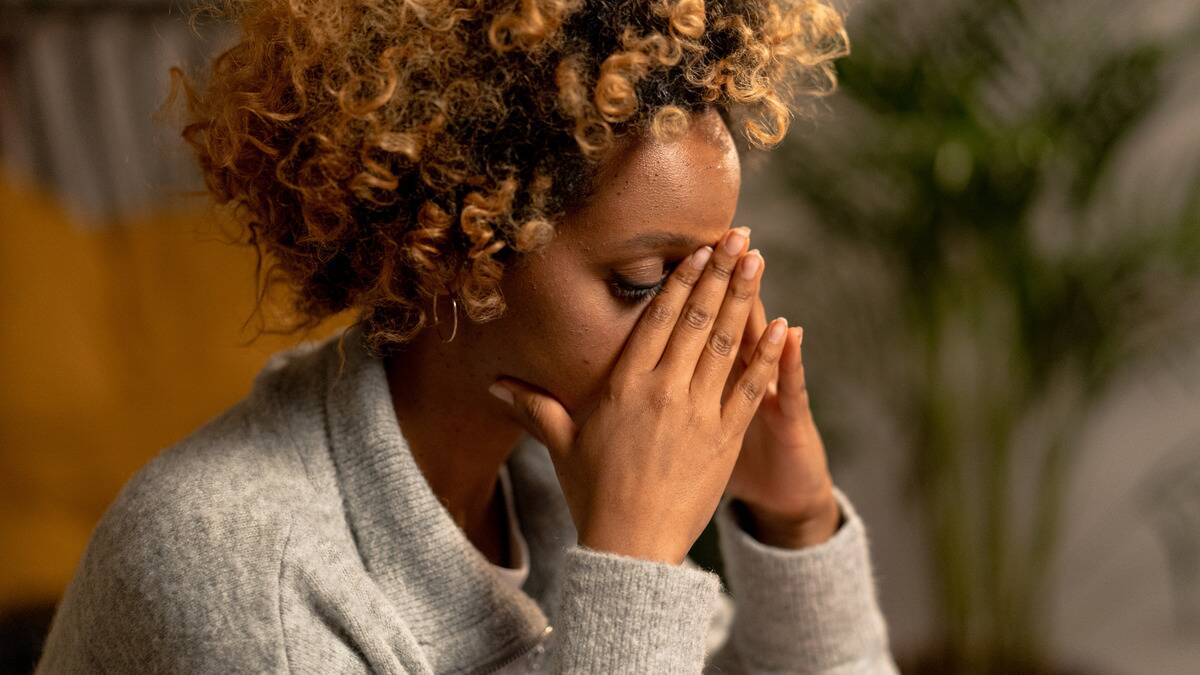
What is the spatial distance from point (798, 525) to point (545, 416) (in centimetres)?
42

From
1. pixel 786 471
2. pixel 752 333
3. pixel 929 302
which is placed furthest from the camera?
pixel 929 302

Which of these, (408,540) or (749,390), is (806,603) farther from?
(408,540)

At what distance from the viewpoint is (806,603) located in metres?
1.23

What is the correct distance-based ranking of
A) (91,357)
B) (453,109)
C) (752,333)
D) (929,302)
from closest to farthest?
(453,109) < (752,333) < (929,302) < (91,357)

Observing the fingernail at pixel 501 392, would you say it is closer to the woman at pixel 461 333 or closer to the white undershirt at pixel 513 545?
the woman at pixel 461 333

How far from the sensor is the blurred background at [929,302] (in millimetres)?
1730

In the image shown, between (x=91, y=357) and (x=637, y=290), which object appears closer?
(x=637, y=290)

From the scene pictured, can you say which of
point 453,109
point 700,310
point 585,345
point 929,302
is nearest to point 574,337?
point 585,345

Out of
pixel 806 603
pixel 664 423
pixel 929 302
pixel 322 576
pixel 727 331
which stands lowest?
pixel 322 576

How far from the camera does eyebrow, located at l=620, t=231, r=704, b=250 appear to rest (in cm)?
92

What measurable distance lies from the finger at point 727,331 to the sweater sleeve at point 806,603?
336mm

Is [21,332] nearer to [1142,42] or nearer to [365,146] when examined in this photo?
[365,146]

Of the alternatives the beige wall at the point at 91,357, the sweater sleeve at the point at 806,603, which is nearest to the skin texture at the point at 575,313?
the sweater sleeve at the point at 806,603

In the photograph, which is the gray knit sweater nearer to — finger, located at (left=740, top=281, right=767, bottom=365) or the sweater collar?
the sweater collar
